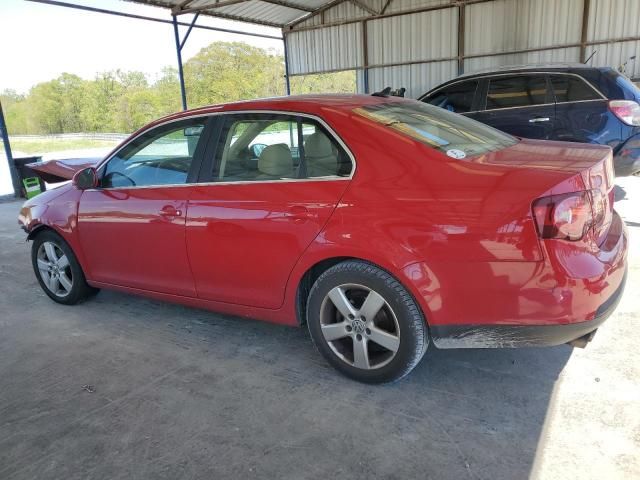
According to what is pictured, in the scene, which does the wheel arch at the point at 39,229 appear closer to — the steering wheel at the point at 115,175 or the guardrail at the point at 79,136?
the steering wheel at the point at 115,175

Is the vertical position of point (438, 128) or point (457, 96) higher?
point (457, 96)

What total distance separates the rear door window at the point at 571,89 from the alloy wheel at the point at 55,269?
632 centimetres

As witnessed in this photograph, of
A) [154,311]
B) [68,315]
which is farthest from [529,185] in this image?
[68,315]

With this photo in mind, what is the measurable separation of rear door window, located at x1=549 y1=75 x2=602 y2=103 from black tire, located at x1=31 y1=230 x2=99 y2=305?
6208 millimetres

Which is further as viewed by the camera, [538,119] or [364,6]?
[364,6]

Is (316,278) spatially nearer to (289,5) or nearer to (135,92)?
(289,5)

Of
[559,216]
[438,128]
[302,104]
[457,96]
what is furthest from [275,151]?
[457,96]

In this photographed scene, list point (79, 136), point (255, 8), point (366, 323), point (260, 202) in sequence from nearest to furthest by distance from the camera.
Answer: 1. point (366, 323)
2. point (260, 202)
3. point (255, 8)
4. point (79, 136)

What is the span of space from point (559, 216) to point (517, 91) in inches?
225

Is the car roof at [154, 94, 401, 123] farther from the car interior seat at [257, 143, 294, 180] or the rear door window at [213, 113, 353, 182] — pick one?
the car interior seat at [257, 143, 294, 180]

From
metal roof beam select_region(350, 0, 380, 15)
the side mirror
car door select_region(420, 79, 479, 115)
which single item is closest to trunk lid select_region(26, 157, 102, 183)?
the side mirror

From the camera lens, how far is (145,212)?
11.8 feet

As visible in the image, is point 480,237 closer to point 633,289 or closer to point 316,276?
point 316,276

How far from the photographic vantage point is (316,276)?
3082mm
